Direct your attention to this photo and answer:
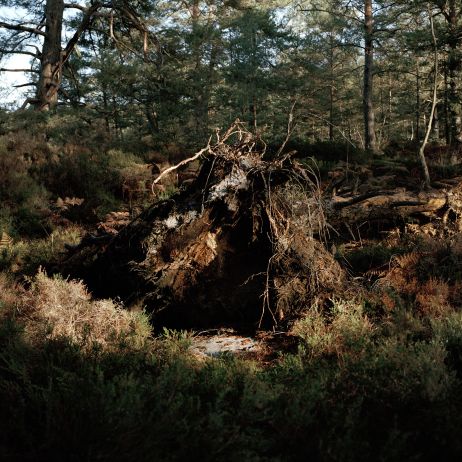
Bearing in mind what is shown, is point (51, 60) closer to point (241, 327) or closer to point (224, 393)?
point (241, 327)

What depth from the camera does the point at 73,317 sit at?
4.45m

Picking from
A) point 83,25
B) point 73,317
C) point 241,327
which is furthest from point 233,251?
point 83,25

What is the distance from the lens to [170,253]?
17.1 ft

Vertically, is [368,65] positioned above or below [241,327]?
above

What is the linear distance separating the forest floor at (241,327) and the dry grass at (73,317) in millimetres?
23

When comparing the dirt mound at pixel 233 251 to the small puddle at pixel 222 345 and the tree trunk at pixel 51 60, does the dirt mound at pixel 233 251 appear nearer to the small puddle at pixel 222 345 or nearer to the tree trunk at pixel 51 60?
the small puddle at pixel 222 345

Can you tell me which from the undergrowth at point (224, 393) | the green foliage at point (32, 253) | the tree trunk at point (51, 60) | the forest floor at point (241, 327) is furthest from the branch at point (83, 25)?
the undergrowth at point (224, 393)

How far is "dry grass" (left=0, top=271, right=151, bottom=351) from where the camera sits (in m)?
4.13

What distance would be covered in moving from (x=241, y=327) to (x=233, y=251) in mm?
1031

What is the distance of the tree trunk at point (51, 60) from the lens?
12.6 m

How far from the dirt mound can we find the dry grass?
20.8 inches

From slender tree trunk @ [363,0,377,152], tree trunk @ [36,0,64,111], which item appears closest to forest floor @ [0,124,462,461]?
tree trunk @ [36,0,64,111]

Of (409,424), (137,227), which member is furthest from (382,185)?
(409,424)

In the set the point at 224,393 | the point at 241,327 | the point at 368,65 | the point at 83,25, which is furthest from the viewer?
the point at 368,65
